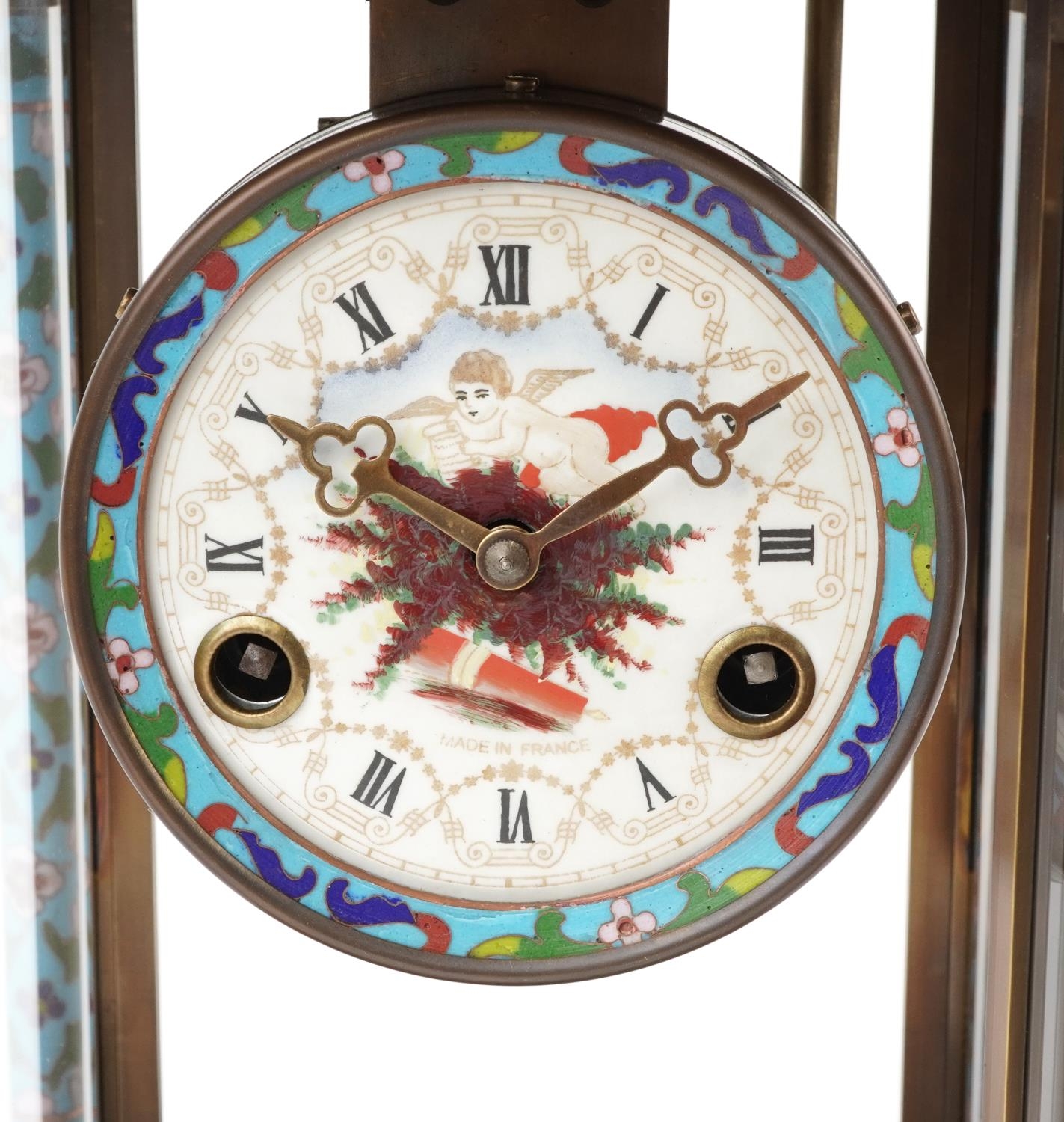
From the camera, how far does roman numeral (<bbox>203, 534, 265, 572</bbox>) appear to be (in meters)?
1.05

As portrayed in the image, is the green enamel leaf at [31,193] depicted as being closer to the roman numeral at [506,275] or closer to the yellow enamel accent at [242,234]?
the yellow enamel accent at [242,234]

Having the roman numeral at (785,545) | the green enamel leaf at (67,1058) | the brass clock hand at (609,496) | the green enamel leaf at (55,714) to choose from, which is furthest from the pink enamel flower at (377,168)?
the green enamel leaf at (67,1058)

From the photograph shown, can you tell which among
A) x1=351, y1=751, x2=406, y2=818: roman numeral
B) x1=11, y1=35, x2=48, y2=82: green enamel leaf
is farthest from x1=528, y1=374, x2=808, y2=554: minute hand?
x1=11, y1=35, x2=48, y2=82: green enamel leaf

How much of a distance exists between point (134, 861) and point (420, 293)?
0.59 meters

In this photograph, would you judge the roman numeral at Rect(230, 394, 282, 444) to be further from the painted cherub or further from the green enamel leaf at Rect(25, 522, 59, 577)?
the green enamel leaf at Rect(25, 522, 59, 577)

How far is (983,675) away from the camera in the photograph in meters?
1.21

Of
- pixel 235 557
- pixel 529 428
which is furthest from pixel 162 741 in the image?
pixel 529 428

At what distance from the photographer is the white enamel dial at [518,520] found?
101 centimetres

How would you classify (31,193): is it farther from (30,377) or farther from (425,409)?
(425,409)

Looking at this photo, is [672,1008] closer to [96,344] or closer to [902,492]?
[902,492]

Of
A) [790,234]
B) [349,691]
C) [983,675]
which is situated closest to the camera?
[790,234]

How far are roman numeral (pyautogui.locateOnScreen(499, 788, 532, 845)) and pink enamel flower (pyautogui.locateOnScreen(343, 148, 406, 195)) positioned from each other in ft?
1.51

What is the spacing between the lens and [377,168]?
3.20 feet

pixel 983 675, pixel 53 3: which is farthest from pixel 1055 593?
pixel 53 3
